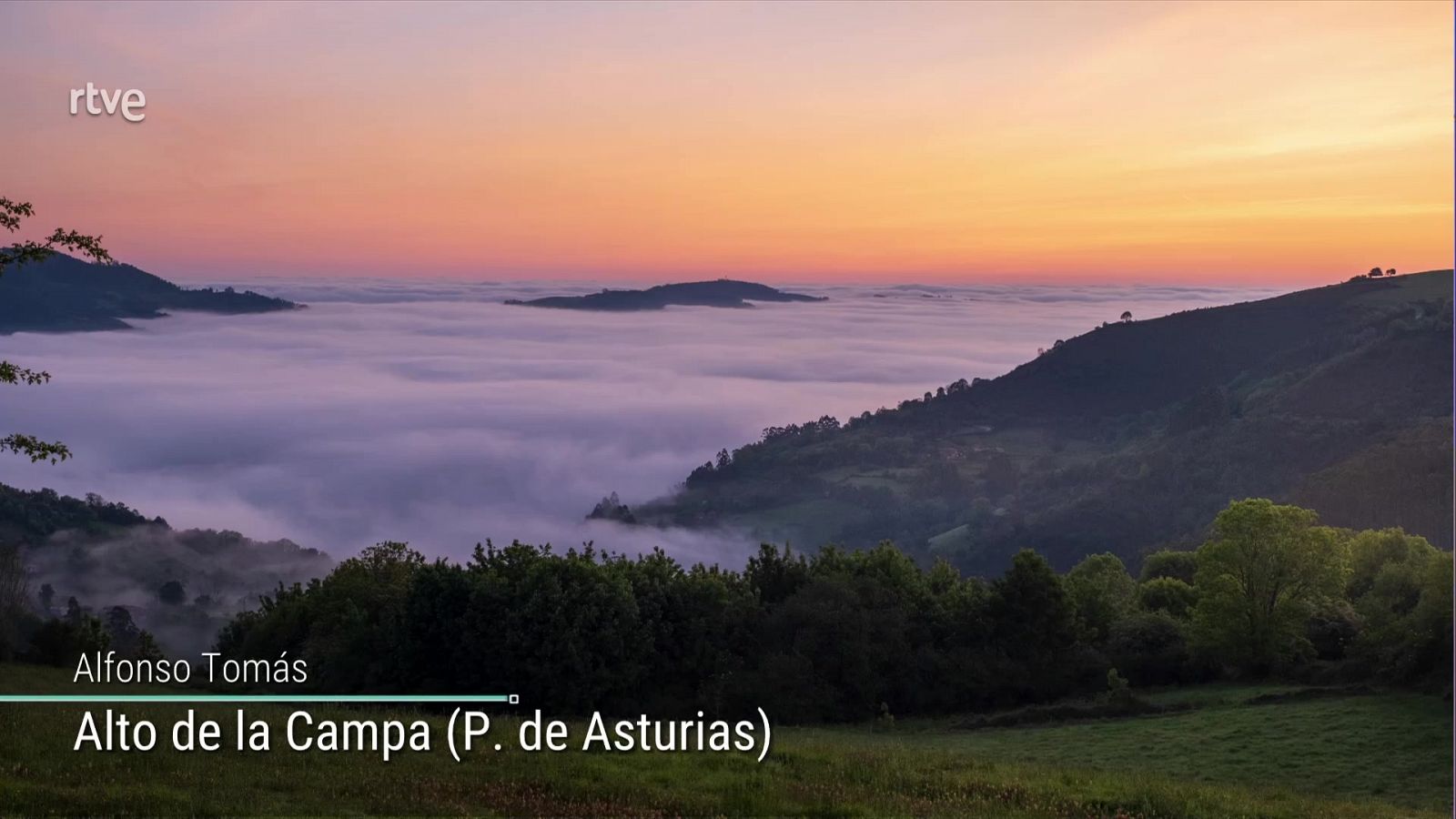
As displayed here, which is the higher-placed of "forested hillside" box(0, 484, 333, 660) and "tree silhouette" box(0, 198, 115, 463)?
"tree silhouette" box(0, 198, 115, 463)

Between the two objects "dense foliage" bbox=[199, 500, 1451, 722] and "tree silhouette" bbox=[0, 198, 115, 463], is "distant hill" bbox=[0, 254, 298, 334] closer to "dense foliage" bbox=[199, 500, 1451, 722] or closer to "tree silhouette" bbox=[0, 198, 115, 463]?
"dense foliage" bbox=[199, 500, 1451, 722]

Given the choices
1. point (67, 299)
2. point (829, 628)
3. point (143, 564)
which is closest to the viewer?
point (829, 628)

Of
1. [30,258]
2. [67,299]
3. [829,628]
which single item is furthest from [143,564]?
[30,258]

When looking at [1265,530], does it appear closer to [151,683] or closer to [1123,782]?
[1123,782]

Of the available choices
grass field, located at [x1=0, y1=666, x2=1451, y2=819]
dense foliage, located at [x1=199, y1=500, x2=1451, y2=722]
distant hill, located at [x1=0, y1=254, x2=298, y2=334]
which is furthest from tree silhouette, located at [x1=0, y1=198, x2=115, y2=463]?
distant hill, located at [x1=0, y1=254, x2=298, y2=334]

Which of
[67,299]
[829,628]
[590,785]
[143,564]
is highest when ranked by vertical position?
[67,299]

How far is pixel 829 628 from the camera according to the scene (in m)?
39.1

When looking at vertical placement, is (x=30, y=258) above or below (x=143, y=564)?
above

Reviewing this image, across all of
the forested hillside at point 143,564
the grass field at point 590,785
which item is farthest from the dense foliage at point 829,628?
the forested hillside at point 143,564

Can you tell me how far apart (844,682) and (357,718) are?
74.0ft

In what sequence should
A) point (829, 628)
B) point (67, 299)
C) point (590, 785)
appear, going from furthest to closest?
point (67, 299), point (829, 628), point (590, 785)

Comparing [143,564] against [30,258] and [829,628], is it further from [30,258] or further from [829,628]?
[30,258]

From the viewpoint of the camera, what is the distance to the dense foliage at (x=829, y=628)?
3475 cm

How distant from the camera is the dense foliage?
114ft
